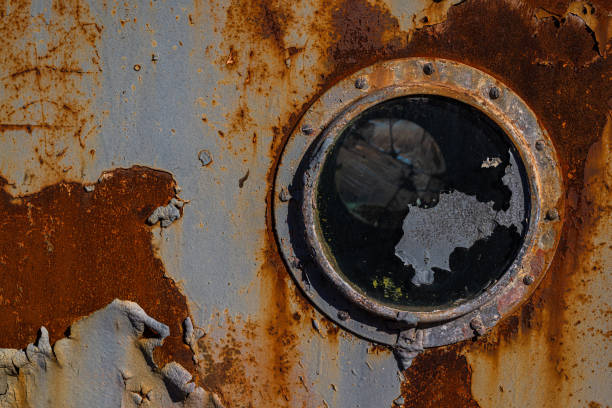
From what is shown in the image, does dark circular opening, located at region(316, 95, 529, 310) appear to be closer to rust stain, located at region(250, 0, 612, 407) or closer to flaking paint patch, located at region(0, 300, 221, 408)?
rust stain, located at region(250, 0, 612, 407)

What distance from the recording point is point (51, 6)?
1183 mm

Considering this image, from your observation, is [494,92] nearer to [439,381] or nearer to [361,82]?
[361,82]

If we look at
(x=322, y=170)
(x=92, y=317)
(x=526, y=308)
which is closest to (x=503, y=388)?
(x=526, y=308)

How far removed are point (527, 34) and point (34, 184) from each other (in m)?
1.24

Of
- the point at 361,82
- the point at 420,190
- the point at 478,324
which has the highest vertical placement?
the point at 361,82

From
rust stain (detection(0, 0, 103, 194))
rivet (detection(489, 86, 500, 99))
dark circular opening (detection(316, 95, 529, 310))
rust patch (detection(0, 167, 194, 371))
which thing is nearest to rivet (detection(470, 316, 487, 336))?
dark circular opening (detection(316, 95, 529, 310))

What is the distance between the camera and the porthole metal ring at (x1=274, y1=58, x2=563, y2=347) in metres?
1.19

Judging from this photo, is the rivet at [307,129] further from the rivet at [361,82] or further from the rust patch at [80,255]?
the rust patch at [80,255]

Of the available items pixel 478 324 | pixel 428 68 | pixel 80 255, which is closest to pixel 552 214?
pixel 478 324

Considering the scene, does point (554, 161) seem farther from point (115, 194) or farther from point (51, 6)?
point (51, 6)

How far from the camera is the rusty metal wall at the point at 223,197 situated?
1.19 m

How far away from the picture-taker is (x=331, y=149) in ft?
3.94

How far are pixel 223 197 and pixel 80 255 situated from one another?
0.38 meters

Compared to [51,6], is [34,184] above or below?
below
